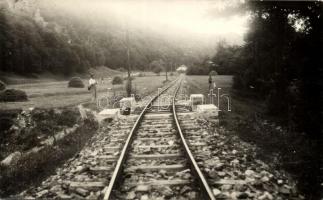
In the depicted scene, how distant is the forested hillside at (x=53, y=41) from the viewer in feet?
203

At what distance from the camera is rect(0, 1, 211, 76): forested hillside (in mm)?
61906

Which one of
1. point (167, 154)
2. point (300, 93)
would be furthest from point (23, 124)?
point (300, 93)

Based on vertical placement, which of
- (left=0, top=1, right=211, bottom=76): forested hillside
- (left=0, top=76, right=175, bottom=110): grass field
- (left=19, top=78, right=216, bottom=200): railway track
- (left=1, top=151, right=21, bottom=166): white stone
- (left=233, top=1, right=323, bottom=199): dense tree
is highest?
(left=0, top=1, right=211, bottom=76): forested hillside

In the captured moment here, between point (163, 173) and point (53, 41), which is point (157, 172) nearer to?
point (163, 173)

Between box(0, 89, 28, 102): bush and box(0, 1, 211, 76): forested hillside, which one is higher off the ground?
box(0, 1, 211, 76): forested hillside

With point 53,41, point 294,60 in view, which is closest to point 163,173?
point 294,60

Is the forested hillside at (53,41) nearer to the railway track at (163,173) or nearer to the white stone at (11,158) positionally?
the white stone at (11,158)

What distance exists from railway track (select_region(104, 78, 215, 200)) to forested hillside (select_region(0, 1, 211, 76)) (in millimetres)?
10620

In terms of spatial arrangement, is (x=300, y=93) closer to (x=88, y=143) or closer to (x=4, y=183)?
(x=88, y=143)

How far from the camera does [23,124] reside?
12.1 meters

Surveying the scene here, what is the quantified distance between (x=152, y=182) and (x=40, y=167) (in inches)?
120

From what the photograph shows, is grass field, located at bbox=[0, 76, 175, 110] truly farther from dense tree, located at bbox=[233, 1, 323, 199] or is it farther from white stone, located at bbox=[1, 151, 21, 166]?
dense tree, located at bbox=[233, 1, 323, 199]

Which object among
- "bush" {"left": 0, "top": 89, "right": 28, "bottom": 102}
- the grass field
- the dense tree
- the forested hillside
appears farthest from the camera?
the forested hillside

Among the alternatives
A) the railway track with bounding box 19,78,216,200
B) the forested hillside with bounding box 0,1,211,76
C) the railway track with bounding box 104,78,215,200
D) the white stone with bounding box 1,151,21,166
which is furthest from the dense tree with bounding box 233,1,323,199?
the forested hillside with bounding box 0,1,211,76
